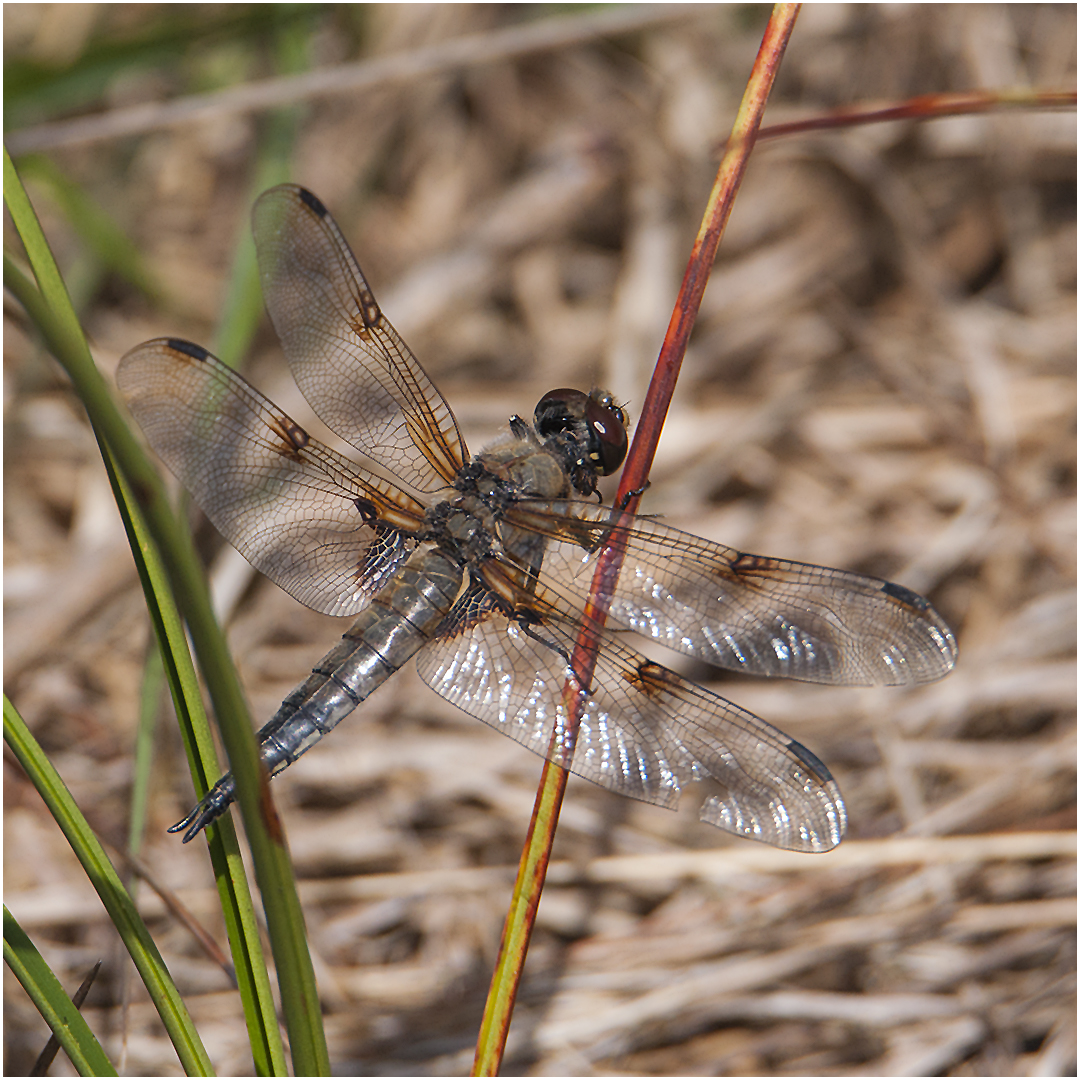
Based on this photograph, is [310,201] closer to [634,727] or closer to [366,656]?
[366,656]

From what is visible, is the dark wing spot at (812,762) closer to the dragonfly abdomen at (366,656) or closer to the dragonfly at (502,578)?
the dragonfly at (502,578)

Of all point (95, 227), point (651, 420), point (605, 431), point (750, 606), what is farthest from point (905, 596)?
point (95, 227)

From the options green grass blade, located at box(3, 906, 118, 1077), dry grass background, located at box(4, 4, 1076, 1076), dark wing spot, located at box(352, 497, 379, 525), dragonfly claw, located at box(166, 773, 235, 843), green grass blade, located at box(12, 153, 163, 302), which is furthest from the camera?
green grass blade, located at box(12, 153, 163, 302)

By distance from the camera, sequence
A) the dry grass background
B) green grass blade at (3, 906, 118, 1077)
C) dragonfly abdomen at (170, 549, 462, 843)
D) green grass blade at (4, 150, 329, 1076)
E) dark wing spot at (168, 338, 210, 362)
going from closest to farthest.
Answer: green grass blade at (4, 150, 329, 1076), green grass blade at (3, 906, 118, 1077), dragonfly abdomen at (170, 549, 462, 843), dark wing spot at (168, 338, 210, 362), the dry grass background

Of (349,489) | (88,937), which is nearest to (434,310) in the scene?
(349,489)

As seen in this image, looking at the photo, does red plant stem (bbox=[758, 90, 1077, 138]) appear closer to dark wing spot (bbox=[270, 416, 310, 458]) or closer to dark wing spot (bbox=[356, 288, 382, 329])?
dark wing spot (bbox=[356, 288, 382, 329])

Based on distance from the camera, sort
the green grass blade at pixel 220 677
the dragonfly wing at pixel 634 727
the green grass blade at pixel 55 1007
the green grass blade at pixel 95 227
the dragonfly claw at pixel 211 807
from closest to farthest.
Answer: the green grass blade at pixel 220 677, the green grass blade at pixel 55 1007, the dragonfly claw at pixel 211 807, the dragonfly wing at pixel 634 727, the green grass blade at pixel 95 227

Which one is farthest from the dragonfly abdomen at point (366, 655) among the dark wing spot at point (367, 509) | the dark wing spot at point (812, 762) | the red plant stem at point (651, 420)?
the dark wing spot at point (812, 762)

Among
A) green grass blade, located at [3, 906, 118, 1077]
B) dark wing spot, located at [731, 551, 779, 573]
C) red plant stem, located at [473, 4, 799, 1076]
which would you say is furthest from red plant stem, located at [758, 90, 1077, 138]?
green grass blade, located at [3, 906, 118, 1077]
